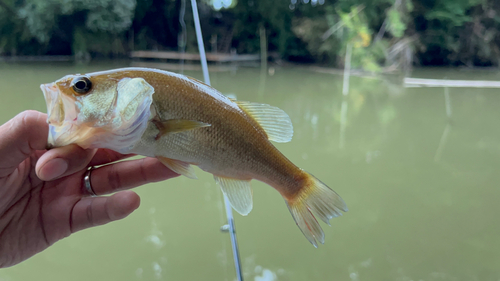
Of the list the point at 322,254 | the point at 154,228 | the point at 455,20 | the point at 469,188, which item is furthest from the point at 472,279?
the point at 455,20

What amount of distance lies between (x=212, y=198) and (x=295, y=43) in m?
13.3

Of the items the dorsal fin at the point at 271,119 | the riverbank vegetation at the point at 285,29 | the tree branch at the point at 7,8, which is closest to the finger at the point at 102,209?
the dorsal fin at the point at 271,119

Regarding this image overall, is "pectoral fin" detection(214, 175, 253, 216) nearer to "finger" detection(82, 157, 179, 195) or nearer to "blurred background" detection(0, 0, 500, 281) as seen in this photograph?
"finger" detection(82, 157, 179, 195)

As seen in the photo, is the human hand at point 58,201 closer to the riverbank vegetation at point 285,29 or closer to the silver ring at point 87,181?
the silver ring at point 87,181

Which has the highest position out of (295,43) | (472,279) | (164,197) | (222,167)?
(295,43)

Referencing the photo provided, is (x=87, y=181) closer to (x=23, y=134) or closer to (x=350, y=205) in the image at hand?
(x=23, y=134)

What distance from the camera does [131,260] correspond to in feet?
5.62

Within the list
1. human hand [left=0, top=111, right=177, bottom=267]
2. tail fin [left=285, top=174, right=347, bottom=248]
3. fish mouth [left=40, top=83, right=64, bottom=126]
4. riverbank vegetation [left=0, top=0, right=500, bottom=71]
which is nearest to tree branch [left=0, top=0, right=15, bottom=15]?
riverbank vegetation [left=0, top=0, right=500, bottom=71]

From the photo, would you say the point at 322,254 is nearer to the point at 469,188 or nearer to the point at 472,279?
the point at 472,279

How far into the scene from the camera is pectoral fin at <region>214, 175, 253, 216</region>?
35.4 inches

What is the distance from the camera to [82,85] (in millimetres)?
705

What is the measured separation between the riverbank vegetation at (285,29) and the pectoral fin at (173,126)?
9846 mm

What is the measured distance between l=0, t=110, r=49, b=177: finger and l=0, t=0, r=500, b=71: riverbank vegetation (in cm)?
975

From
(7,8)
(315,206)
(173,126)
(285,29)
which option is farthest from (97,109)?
(285,29)
